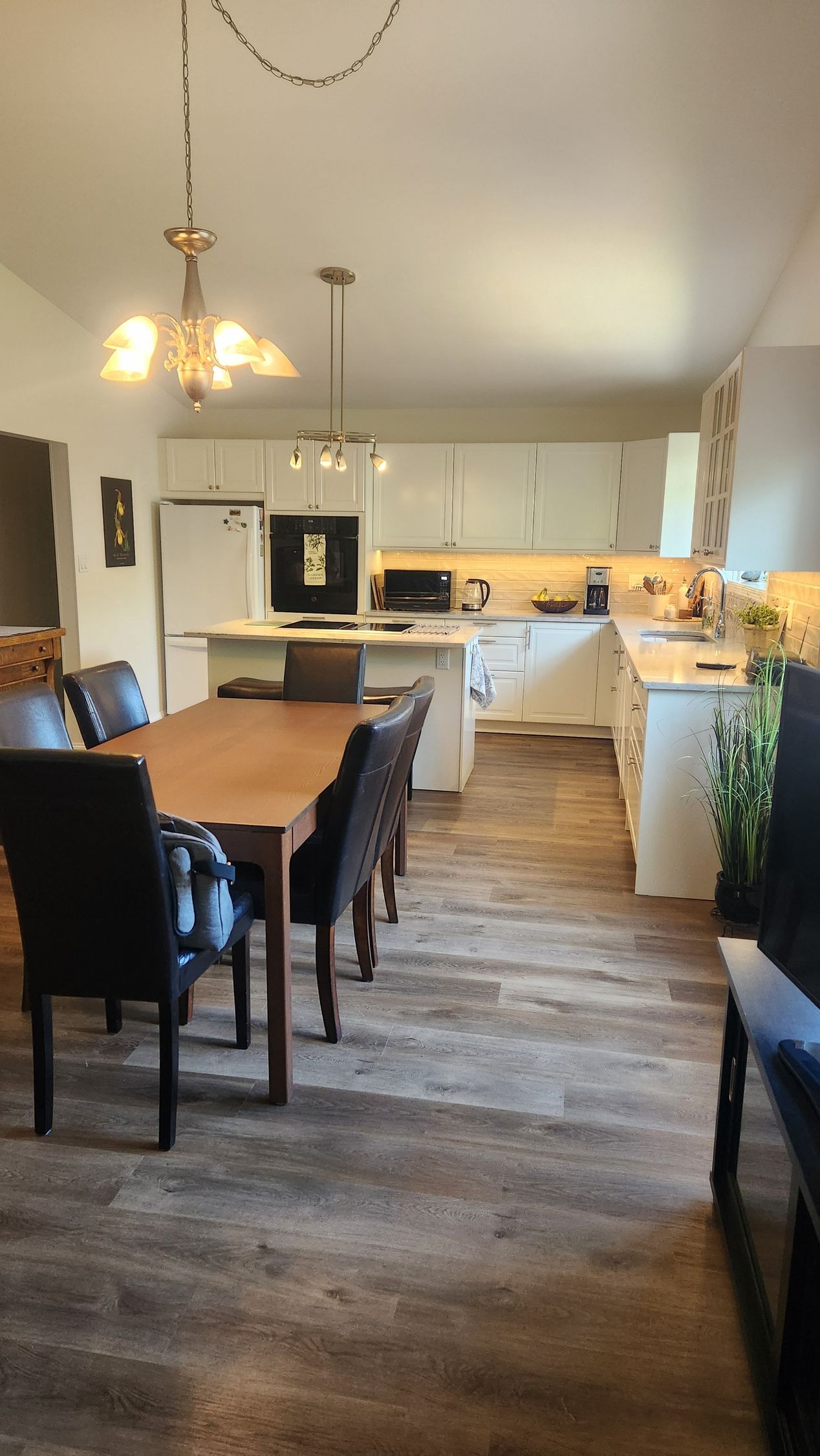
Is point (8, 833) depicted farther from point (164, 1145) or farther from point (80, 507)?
point (80, 507)

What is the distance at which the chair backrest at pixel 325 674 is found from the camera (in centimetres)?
377

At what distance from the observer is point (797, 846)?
1446 mm

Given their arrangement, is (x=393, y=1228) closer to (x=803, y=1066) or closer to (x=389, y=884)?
(x=803, y=1066)

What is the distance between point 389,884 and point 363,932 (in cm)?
44

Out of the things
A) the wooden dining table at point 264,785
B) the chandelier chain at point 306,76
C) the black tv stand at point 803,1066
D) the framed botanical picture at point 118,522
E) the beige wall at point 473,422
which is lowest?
the black tv stand at point 803,1066

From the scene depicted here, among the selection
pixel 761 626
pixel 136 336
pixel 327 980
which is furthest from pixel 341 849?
pixel 761 626

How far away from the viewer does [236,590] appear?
21.5ft

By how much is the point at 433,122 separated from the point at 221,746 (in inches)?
100

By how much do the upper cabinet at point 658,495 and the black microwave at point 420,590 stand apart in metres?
1.27

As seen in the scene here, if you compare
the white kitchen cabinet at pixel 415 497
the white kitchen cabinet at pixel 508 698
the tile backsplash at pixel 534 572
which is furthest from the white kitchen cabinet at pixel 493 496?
the white kitchen cabinet at pixel 508 698

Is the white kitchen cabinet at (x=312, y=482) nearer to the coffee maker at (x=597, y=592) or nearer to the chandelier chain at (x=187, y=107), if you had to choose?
the coffee maker at (x=597, y=592)

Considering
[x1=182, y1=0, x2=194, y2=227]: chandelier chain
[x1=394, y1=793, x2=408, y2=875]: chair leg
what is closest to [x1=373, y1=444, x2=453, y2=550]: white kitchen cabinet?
[x1=182, y1=0, x2=194, y2=227]: chandelier chain

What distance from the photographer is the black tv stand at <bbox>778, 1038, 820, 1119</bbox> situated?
1.28 meters

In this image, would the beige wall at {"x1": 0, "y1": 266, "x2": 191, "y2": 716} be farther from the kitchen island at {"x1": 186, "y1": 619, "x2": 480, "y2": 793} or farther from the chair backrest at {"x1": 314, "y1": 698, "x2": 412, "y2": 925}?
the chair backrest at {"x1": 314, "y1": 698, "x2": 412, "y2": 925}
